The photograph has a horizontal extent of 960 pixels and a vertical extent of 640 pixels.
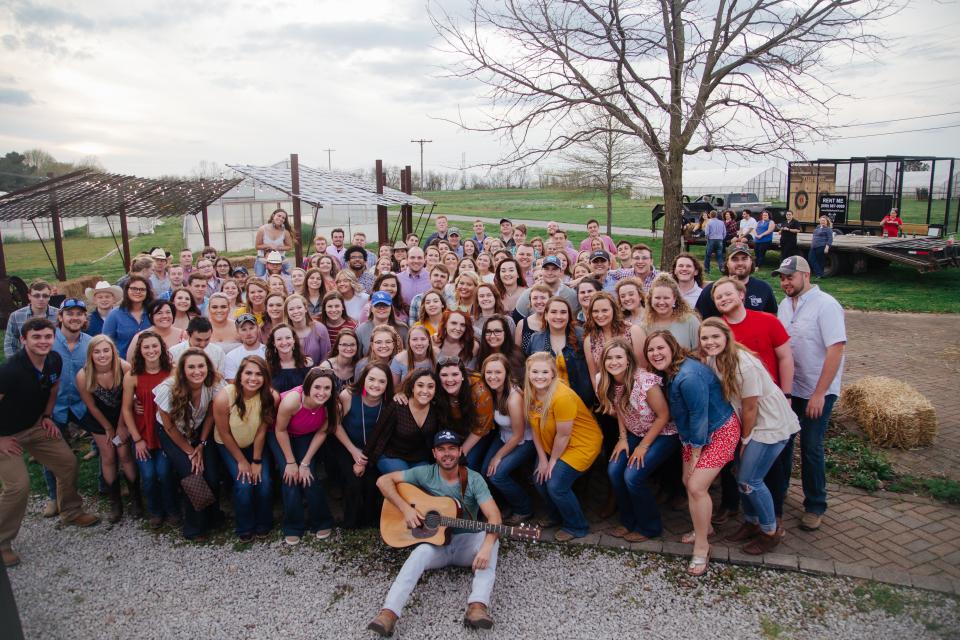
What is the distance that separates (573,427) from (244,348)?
3059 millimetres

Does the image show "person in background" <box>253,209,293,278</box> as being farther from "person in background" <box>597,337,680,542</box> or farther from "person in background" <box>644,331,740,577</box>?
"person in background" <box>644,331,740,577</box>

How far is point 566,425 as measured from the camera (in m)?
4.80

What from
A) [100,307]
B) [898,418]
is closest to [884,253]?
[898,418]

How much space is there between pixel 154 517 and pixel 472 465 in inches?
110

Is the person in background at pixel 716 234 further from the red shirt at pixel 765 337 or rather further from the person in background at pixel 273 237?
the red shirt at pixel 765 337

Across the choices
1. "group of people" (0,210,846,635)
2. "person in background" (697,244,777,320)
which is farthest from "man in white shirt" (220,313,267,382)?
"person in background" (697,244,777,320)

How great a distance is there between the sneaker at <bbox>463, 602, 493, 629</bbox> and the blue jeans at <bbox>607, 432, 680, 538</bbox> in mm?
1480

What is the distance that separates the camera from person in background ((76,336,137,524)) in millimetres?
5301

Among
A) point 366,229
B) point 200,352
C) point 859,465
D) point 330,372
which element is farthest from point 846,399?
point 366,229

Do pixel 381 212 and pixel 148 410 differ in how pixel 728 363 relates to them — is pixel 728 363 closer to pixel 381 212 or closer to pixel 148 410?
pixel 148 410

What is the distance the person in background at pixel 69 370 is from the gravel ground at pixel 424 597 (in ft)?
2.84

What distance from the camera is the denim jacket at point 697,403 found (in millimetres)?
4316

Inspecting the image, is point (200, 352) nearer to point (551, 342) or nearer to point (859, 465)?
point (551, 342)

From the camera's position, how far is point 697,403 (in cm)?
431
